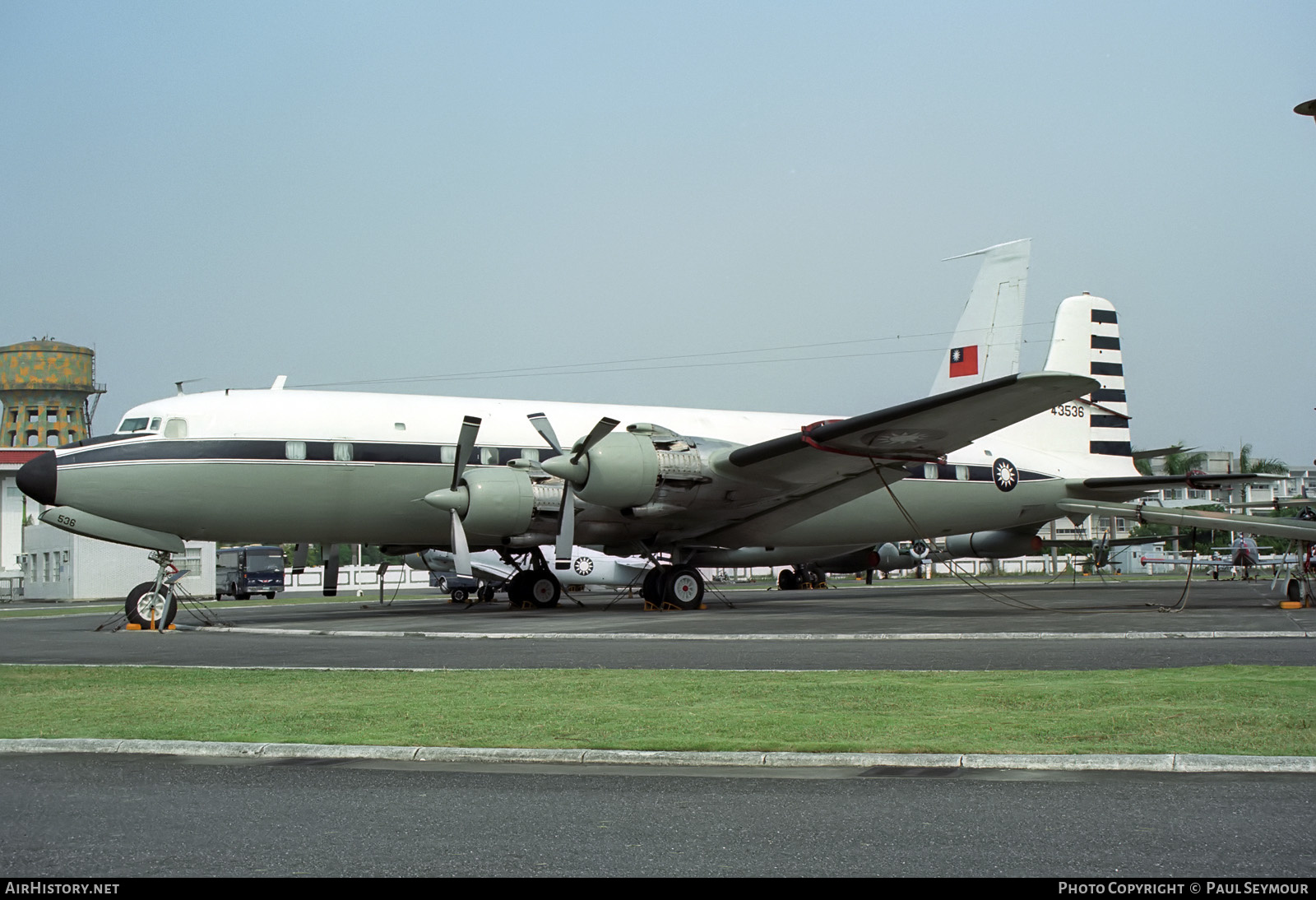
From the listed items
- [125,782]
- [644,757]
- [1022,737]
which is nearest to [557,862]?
[644,757]

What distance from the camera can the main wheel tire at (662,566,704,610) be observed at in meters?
25.1

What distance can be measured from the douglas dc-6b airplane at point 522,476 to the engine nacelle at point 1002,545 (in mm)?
6033

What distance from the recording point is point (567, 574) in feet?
137

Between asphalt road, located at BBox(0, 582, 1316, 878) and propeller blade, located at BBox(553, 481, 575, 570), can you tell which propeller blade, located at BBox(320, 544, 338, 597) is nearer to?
propeller blade, located at BBox(553, 481, 575, 570)

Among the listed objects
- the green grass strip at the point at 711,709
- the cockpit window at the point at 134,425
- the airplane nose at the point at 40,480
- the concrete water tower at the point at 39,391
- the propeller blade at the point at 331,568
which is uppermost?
the concrete water tower at the point at 39,391

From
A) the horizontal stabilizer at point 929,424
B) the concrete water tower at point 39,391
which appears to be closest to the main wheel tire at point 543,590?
the horizontal stabilizer at point 929,424

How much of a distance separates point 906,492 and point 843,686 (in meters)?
18.2

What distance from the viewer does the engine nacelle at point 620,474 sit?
867 inches

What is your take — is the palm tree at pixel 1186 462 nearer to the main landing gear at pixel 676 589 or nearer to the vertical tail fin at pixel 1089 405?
the vertical tail fin at pixel 1089 405

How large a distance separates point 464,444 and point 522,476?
141cm

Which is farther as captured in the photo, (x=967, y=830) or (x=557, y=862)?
(x=967, y=830)

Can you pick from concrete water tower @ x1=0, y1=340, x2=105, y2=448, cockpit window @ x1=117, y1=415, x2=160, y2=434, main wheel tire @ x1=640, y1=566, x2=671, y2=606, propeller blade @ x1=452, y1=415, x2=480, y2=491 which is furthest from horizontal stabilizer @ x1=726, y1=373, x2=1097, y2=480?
concrete water tower @ x1=0, y1=340, x2=105, y2=448

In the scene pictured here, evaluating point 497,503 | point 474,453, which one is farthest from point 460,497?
point 474,453

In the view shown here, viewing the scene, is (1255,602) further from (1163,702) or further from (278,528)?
(278,528)
